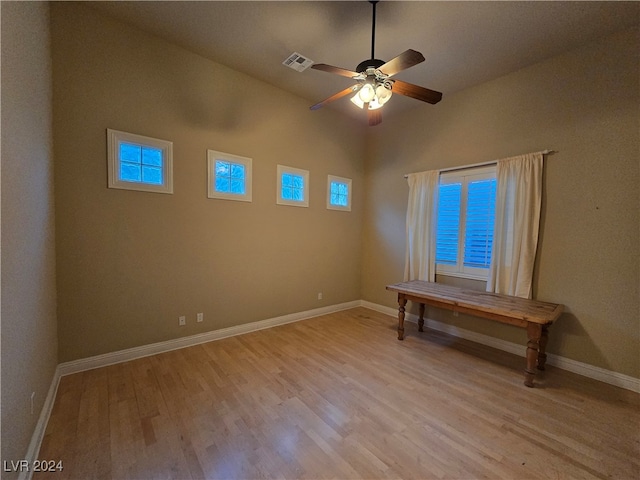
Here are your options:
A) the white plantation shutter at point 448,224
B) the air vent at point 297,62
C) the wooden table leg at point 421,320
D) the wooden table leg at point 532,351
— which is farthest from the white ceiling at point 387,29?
the wooden table leg at point 421,320

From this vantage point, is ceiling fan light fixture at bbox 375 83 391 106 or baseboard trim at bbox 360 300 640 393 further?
baseboard trim at bbox 360 300 640 393

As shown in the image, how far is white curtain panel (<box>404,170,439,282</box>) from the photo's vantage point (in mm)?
3779

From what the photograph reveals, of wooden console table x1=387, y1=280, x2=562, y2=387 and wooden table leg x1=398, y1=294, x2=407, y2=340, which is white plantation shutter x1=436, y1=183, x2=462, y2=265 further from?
wooden table leg x1=398, y1=294, x2=407, y2=340

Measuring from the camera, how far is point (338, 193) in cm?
451

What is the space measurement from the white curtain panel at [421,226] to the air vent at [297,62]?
86.7 inches

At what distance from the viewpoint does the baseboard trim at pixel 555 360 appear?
2.41 meters

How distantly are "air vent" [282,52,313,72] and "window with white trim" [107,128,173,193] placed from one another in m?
1.70

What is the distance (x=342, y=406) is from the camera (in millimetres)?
2047

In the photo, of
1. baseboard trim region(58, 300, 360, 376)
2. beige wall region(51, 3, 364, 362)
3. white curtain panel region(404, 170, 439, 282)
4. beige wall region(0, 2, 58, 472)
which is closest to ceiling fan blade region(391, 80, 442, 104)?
white curtain panel region(404, 170, 439, 282)

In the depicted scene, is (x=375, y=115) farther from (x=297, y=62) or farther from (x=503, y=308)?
(x=503, y=308)

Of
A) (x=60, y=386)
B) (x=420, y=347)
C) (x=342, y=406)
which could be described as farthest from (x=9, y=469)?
(x=420, y=347)

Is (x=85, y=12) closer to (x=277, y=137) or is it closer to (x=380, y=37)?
(x=277, y=137)

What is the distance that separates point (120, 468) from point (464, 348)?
11.3 ft

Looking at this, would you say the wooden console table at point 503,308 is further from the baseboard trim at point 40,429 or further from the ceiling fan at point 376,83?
the baseboard trim at point 40,429
